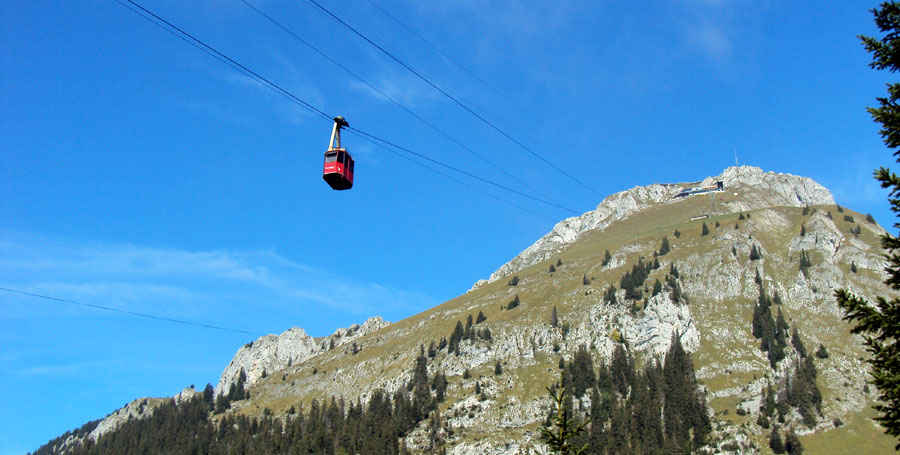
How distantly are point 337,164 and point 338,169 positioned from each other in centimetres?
39

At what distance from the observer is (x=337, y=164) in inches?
1907

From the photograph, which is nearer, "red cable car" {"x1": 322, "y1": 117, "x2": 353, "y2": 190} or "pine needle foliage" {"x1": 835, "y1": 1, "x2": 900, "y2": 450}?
"pine needle foliage" {"x1": 835, "y1": 1, "x2": 900, "y2": 450}

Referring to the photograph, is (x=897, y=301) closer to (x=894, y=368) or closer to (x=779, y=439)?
(x=894, y=368)

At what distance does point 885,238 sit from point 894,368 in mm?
4776

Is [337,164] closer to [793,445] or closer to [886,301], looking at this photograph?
[886,301]

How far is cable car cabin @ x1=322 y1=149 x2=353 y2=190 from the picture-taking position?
48156 millimetres

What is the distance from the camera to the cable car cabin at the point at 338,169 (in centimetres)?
4816

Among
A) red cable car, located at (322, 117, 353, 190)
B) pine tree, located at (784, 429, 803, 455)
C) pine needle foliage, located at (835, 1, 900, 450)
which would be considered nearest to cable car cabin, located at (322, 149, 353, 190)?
red cable car, located at (322, 117, 353, 190)

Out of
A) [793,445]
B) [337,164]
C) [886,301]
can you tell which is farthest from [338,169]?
[793,445]

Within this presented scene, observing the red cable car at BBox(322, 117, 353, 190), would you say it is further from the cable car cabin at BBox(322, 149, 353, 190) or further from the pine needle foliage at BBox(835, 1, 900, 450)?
the pine needle foliage at BBox(835, 1, 900, 450)

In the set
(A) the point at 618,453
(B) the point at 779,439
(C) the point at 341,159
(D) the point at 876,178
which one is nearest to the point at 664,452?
(A) the point at 618,453

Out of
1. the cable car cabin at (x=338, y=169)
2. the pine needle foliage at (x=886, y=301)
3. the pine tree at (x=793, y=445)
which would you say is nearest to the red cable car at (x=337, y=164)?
the cable car cabin at (x=338, y=169)

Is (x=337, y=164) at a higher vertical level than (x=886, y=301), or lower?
higher

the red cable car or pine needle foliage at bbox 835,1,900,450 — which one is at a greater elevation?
the red cable car
